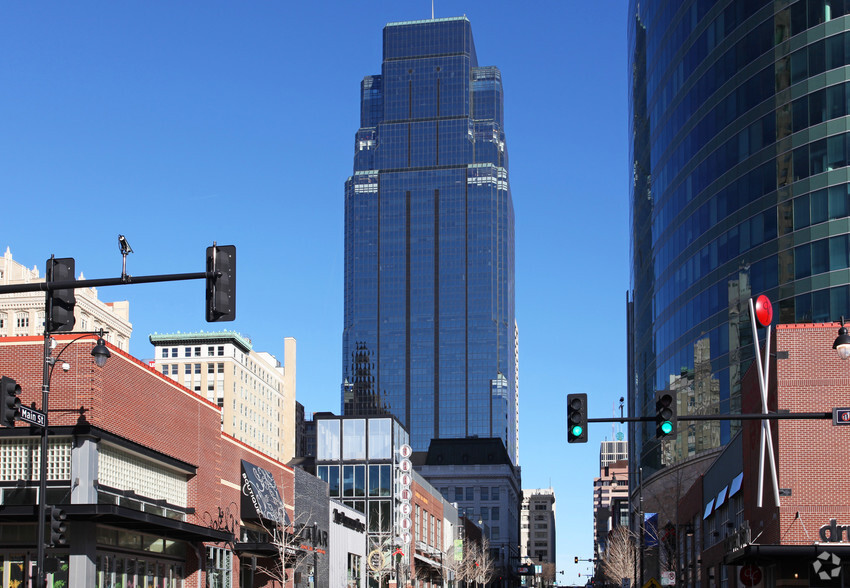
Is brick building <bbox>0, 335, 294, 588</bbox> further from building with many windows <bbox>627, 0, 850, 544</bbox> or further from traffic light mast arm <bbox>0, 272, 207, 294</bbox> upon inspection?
building with many windows <bbox>627, 0, 850, 544</bbox>

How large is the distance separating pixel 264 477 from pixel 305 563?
429 inches

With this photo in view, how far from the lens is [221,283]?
1898cm

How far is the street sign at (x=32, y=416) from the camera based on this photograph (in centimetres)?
2583

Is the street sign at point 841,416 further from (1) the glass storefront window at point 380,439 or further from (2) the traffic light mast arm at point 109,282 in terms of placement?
(1) the glass storefront window at point 380,439

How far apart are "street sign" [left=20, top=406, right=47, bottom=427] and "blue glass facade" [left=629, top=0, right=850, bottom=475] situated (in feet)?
174

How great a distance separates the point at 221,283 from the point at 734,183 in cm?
6547

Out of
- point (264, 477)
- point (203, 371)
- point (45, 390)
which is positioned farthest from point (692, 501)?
point (203, 371)

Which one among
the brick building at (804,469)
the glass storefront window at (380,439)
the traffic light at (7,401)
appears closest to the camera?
the traffic light at (7,401)

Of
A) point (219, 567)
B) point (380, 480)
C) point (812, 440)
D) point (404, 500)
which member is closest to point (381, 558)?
point (404, 500)

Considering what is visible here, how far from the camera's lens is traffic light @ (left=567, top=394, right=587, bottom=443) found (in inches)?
993

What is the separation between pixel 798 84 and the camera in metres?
72.1

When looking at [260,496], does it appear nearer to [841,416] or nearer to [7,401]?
[7,401]

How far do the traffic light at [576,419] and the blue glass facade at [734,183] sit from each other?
1848 inches

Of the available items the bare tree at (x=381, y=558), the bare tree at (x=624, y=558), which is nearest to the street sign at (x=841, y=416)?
the bare tree at (x=381, y=558)
